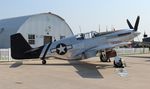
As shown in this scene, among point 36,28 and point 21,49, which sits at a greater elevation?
point 36,28

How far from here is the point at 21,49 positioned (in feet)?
68.9

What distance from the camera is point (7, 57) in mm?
25500

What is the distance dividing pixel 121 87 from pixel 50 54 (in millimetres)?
11104

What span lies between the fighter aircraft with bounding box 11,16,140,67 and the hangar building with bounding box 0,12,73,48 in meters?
14.4

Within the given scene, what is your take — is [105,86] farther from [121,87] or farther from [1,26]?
Answer: [1,26]

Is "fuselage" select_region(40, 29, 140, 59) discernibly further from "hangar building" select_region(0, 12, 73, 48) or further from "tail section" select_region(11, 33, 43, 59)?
"hangar building" select_region(0, 12, 73, 48)

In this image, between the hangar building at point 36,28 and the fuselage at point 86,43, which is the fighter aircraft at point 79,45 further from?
the hangar building at point 36,28

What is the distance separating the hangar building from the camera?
36.0 m

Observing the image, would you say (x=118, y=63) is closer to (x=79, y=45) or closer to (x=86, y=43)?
(x=86, y=43)

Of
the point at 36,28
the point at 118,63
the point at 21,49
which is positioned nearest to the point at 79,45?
the point at 118,63

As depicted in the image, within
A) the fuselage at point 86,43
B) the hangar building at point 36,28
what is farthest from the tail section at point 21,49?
the hangar building at point 36,28

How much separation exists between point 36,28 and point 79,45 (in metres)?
17.4

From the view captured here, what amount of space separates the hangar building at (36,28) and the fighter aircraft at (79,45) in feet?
47.3

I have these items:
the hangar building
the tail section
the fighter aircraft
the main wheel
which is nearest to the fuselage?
the fighter aircraft
